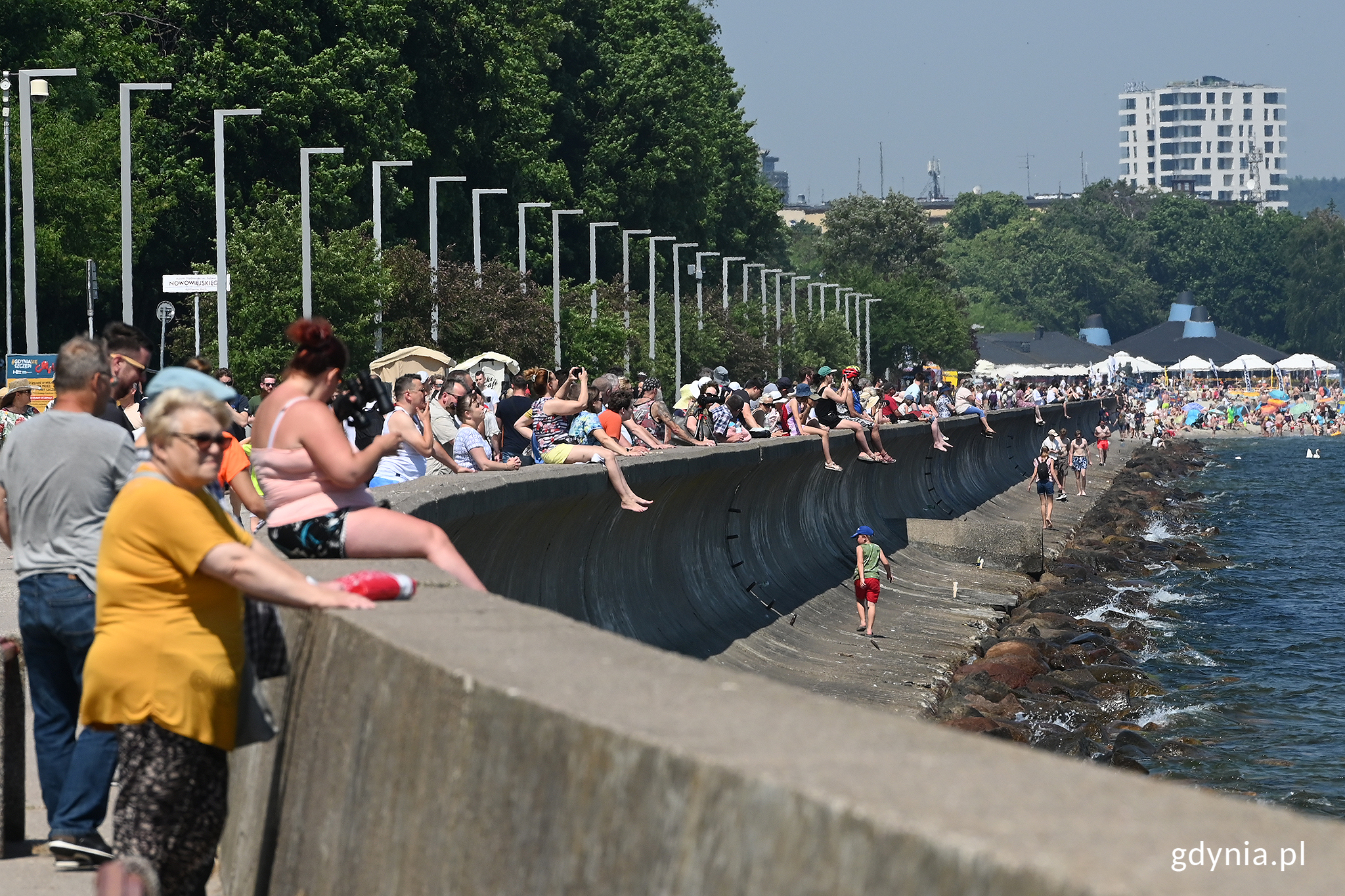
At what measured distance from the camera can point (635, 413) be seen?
66.0ft

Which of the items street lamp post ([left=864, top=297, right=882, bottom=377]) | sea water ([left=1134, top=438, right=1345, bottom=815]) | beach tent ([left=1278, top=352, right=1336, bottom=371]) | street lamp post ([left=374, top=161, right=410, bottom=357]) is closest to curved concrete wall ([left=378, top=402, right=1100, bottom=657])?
sea water ([left=1134, top=438, right=1345, bottom=815])

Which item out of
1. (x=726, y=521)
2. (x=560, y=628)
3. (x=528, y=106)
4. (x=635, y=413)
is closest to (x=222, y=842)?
(x=560, y=628)

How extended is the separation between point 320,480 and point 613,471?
6.48 m

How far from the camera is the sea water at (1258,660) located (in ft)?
58.1

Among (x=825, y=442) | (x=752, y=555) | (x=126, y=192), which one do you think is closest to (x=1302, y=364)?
(x=126, y=192)

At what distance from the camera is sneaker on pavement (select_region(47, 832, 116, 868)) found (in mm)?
6297

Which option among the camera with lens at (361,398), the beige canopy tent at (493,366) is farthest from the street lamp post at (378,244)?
the camera with lens at (361,398)

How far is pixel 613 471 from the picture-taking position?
515 inches

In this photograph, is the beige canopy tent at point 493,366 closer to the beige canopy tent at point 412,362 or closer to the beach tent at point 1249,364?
the beige canopy tent at point 412,362

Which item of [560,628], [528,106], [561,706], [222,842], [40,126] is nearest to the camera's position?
[561,706]

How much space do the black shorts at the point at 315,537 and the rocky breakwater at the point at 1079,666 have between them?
10197mm

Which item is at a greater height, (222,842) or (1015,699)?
(222,842)

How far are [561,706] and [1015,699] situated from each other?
16.0 m

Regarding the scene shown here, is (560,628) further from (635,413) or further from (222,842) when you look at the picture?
(635,413)
